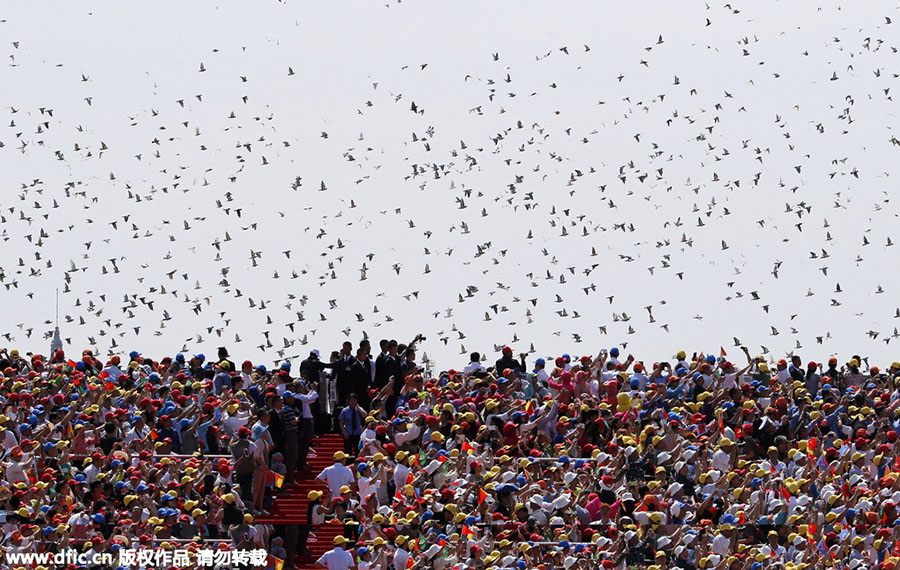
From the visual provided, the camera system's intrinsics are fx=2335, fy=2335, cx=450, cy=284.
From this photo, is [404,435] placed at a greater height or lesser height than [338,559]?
greater

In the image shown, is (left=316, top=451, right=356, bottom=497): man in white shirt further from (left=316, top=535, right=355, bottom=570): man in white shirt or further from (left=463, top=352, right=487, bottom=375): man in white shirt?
(left=463, top=352, right=487, bottom=375): man in white shirt

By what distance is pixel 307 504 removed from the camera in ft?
120

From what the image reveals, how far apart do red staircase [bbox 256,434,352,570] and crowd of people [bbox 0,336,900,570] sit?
0.47 feet

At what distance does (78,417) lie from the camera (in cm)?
3853

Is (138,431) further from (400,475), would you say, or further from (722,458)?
(722,458)

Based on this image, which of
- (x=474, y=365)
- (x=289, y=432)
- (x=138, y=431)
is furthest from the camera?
(x=474, y=365)

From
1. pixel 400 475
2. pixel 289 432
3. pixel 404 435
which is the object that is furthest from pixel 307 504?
pixel 400 475

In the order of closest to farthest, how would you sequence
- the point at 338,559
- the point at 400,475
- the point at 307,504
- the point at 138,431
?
the point at 338,559, the point at 400,475, the point at 307,504, the point at 138,431

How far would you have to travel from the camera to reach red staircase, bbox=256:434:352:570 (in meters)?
35.1

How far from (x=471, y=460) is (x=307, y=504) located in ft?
10.4

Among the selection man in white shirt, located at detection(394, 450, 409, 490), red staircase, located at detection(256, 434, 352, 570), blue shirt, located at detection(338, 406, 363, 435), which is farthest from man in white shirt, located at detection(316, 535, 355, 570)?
blue shirt, located at detection(338, 406, 363, 435)

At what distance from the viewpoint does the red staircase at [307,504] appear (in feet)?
115

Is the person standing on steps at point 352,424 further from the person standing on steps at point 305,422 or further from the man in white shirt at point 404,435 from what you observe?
the man in white shirt at point 404,435

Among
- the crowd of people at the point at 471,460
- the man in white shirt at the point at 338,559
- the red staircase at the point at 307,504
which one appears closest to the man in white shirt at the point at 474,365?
the crowd of people at the point at 471,460
